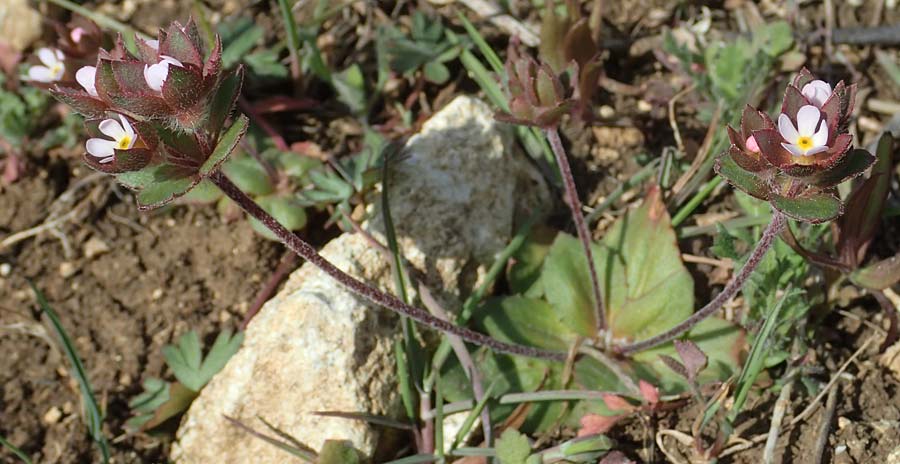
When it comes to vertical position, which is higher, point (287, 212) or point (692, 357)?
point (287, 212)

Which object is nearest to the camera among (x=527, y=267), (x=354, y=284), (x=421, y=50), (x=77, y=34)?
(x=354, y=284)

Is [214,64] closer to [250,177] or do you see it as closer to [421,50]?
[250,177]

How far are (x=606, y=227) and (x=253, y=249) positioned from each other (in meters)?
1.54

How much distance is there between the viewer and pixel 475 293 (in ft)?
11.8

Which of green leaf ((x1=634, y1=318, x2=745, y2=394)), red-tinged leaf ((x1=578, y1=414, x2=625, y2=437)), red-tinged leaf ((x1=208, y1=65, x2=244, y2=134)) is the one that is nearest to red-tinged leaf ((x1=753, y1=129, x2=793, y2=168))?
green leaf ((x1=634, y1=318, x2=745, y2=394))

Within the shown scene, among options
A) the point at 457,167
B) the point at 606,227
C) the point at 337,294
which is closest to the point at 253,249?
the point at 337,294

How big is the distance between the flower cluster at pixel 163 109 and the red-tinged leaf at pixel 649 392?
63.8 inches

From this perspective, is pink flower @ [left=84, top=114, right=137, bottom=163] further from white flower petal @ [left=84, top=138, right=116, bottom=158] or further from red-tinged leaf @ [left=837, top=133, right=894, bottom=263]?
red-tinged leaf @ [left=837, top=133, right=894, bottom=263]

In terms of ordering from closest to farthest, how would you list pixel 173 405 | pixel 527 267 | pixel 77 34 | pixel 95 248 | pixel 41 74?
pixel 173 405
pixel 527 267
pixel 77 34
pixel 41 74
pixel 95 248

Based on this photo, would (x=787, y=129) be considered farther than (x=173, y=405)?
No

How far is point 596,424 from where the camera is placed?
10.5 feet

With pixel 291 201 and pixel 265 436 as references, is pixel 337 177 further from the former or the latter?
pixel 265 436

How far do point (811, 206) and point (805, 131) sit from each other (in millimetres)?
209

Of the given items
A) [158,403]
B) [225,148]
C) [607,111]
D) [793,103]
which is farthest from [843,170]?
[158,403]
